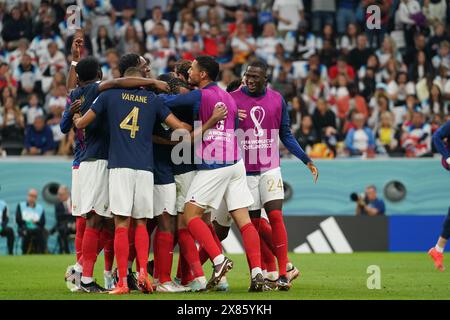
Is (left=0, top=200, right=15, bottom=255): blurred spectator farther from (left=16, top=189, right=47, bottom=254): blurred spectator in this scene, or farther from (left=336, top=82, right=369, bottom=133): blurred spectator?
(left=336, top=82, right=369, bottom=133): blurred spectator

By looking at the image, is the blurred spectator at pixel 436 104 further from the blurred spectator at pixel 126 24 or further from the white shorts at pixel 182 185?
the white shorts at pixel 182 185

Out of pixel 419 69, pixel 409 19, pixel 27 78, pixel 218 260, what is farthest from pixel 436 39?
pixel 218 260

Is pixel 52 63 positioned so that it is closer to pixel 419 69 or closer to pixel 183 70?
pixel 419 69

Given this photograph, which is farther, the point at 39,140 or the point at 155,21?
the point at 155,21

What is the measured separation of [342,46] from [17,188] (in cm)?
926

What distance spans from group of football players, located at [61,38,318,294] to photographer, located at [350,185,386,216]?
10265mm

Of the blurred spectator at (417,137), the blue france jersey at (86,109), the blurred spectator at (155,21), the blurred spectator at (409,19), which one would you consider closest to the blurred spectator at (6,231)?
the blurred spectator at (155,21)

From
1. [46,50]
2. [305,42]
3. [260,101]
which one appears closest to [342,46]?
[305,42]

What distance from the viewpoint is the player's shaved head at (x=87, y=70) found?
12.4 meters

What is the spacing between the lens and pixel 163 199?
12.2 meters

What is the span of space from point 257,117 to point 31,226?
411 inches

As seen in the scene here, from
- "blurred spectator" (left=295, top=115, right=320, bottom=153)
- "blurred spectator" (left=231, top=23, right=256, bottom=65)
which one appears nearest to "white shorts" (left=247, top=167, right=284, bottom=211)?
"blurred spectator" (left=295, top=115, right=320, bottom=153)

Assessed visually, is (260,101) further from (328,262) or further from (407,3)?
(407,3)

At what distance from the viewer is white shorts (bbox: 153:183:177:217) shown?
12234 millimetres
